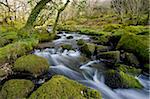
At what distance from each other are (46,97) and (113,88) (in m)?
3.50

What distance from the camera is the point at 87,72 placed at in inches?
410

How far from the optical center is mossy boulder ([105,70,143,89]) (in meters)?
8.52

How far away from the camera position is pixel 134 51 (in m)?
12.4

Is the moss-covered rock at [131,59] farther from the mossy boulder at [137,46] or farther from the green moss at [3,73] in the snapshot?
the green moss at [3,73]

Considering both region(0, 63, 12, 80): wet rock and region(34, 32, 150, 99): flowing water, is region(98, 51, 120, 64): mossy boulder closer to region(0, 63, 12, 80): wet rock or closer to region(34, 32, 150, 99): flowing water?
region(34, 32, 150, 99): flowing water

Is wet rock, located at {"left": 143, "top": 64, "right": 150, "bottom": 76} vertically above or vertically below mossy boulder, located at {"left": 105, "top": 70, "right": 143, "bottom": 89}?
below

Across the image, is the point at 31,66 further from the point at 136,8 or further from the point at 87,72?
the point at 136,8

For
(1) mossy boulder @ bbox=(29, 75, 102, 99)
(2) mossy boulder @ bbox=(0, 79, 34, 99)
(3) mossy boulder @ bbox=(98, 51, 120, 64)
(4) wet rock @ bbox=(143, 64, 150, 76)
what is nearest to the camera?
(1) mossy boulder @ bbox=(29, 75, 102, 99)

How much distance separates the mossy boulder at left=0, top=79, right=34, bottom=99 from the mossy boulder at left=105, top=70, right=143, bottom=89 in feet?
10.9

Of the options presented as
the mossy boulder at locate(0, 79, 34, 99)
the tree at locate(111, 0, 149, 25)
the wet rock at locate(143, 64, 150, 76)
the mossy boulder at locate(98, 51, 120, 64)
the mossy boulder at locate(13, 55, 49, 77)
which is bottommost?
the wet rock at locate(143, 64, 150, 76)

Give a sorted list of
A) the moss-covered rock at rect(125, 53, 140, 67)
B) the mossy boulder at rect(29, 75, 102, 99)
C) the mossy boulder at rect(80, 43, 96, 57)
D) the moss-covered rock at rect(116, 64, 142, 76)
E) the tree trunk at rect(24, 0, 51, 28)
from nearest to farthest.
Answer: the mossy boulder at rect(29, 75, 102, 99) < the moss-covered rock at rect(116, 64, 142, 76) < the moss-covered rock at rect(125, 53, 140, 67) < the mossy boulder at rect(80, 43, 96, 57) < the tree trunk at rect(24, 0, 51, 28)

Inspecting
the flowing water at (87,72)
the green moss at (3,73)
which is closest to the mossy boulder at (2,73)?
the green moss at (3,73)

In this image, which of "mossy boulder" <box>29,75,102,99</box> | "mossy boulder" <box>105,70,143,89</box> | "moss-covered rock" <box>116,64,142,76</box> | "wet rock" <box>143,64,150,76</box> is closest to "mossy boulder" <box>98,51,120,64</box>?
"moss-covered rock" <box>116,64,142,76</box>

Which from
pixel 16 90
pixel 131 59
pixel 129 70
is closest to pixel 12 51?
pixel 16 90
